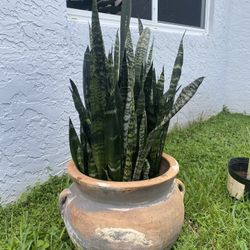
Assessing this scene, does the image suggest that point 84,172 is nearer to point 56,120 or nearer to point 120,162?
point 120,162

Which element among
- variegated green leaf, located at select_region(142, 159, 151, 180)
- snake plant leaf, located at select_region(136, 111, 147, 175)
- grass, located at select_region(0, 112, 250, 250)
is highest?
snake plant leaf, located at select_region(136, 111, 147, 175)

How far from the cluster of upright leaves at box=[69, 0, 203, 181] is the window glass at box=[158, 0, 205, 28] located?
7.22 ft

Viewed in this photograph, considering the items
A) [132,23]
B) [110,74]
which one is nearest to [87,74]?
[110,74]

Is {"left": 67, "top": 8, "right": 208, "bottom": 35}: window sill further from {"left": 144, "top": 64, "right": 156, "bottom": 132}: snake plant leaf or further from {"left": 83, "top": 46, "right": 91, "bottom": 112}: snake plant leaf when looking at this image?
{"left": 144, "top": 64, "right": 156, "bottom": 132}: snake plant leaf

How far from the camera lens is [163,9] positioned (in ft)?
11.4

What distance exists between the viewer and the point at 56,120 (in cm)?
224

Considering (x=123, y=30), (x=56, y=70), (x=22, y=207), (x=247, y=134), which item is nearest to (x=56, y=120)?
(x=56, y=70)

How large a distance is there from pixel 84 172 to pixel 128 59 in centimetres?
52

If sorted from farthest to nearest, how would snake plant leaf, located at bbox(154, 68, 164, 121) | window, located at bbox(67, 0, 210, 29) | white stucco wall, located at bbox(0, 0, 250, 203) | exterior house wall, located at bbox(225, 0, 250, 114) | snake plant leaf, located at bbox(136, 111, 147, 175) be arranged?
exterior house wall, located at bbox(225, 0, 250, 114), window, located at bbox(67, 0, 210, 29), white stucco wall, located at bbox(0, 0, 250, 203), snake plant leaf, located at bbox(154, 68, 164, 121), snake plant leaf, located at bbox(136, 111, 147, 175)

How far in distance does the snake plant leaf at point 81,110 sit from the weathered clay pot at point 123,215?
0.20m

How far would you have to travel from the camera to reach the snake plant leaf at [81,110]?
4.46ft

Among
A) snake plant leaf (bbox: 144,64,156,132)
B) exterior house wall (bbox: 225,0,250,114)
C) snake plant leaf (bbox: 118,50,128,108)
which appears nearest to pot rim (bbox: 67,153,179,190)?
snake plant leaf (bbox: 144,64,156,132)

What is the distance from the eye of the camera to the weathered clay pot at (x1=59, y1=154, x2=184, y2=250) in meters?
1.22

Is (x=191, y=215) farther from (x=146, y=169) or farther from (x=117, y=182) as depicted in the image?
(x=117, y=182)
